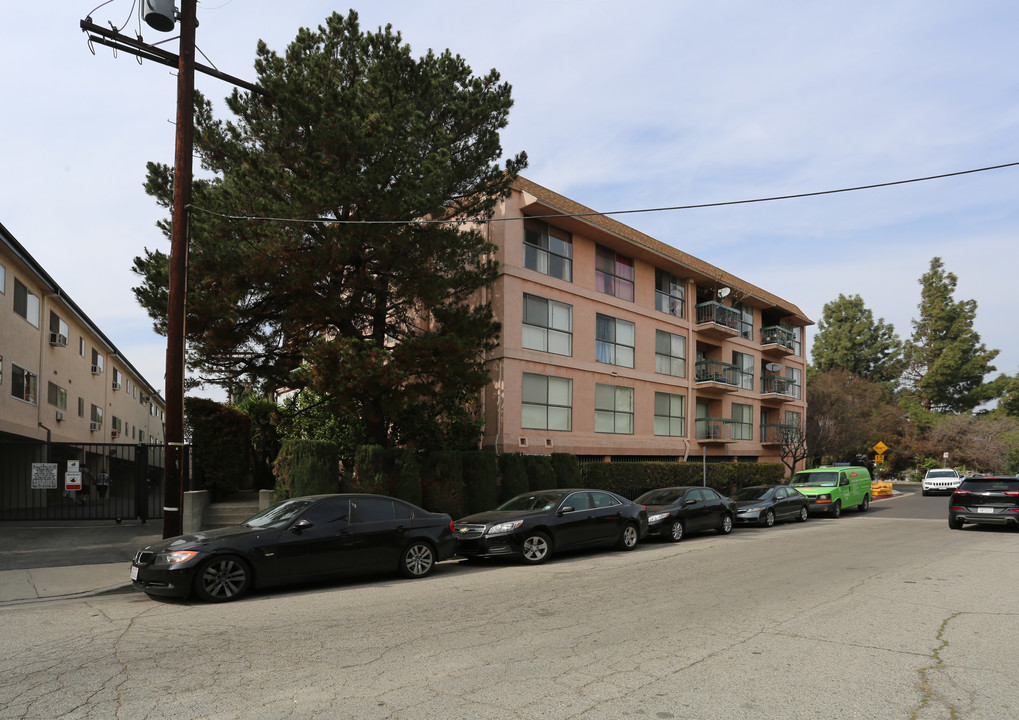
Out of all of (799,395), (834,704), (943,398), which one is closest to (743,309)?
(799,395)

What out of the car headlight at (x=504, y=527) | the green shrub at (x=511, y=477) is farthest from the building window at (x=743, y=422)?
the car headlight at (x=504, y=527)

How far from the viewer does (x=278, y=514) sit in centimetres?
999

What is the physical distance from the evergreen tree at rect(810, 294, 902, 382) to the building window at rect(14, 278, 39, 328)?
2608 inches

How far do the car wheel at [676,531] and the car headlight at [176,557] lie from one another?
10435 mm

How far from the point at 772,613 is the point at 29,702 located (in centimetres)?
679

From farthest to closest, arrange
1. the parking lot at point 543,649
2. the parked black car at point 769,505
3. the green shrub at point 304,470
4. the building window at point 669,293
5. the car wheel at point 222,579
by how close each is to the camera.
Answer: the building window at point 669,293 < the parked black car at point 769,505 < the green shrub at point 304,470 < the car wheel at point 222,579 < the parking lot at point 543,649

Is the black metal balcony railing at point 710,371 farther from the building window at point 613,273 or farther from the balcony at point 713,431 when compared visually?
the building window at point 613,273

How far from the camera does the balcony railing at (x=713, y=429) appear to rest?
3047cm

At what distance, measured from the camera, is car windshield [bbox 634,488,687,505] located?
16719 mm

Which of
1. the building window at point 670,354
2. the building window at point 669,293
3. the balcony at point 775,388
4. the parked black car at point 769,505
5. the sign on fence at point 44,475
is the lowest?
the parked black car at point 769,505

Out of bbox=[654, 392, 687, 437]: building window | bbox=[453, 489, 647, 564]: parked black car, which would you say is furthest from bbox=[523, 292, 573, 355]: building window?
bbox=[453, 489, 647, 564]: parked black car

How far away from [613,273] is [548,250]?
4.00m

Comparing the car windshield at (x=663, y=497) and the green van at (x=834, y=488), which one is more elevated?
the car windshield at (x=663, y=497)

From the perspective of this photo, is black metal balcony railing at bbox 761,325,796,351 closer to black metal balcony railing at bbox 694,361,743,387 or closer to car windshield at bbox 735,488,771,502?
black metal balcony railing at bbox 694,361,743,387
